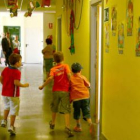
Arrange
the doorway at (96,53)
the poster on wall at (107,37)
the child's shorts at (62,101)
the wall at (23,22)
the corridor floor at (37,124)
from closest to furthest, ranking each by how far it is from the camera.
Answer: the poster on wall at (107,37)
the corridor floor at (37,124)
the child's shorts at (62,101)
the doorway at (96,53)
the wall at (23,22)

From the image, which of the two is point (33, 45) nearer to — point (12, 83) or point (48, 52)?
point (48, 52)

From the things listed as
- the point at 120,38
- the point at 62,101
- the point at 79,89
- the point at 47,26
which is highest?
the point at 47,26

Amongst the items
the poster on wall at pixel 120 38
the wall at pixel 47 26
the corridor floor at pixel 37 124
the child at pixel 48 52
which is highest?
the wall at pixel 47 26

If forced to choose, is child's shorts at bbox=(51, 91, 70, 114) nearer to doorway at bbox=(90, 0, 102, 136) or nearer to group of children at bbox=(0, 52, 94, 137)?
group of children at bbox=(0, 52, 94, 137)

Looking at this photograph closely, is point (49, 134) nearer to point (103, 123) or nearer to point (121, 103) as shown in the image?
point (103, 123)

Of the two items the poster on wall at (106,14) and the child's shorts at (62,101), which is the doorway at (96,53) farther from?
the poster on wall at (106,14)

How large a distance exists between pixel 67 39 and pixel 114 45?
4.44 m

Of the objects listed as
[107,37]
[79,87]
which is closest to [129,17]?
[107,37]

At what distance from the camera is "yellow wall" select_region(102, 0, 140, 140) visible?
10.8 feet

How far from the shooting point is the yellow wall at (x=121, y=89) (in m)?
3.28

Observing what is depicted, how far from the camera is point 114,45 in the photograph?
4074 mm

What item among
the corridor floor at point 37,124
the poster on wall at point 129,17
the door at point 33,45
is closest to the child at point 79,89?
the corridor floor at point 37,124

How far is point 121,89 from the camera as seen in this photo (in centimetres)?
378

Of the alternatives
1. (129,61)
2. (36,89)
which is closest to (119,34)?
(129,61)
